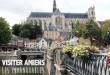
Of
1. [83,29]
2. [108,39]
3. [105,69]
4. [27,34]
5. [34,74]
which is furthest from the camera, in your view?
[27,34]

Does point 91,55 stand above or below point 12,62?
above

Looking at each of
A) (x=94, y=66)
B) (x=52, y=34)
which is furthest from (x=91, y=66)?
(x=52, y=34)

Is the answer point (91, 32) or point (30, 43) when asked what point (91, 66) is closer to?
point (91, 32)

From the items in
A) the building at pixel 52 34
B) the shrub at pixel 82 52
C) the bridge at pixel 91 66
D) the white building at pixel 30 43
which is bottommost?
the white building at pixel 30 43

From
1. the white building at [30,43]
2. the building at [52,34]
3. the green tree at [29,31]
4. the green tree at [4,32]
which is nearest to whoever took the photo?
the green tree at [4,32]

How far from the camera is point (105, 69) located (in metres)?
11.6

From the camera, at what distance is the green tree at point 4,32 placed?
84.9 m

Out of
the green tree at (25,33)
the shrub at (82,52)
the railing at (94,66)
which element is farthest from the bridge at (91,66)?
the green tree at (25,33)

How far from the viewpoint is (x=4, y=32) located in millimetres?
86000

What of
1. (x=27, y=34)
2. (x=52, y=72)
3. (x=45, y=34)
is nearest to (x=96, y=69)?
(x=52, y=72)

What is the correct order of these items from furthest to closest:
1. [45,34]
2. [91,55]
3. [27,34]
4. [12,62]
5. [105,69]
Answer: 1. [45,34]
2. [27,34]
3. [12,62]
4. [91,55]
5. [105,69]

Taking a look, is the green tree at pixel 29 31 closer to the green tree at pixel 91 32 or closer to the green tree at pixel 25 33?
the green tree at pixel 25 33

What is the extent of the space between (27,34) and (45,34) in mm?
41706

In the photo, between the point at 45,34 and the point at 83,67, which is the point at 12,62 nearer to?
the point at 83,67
